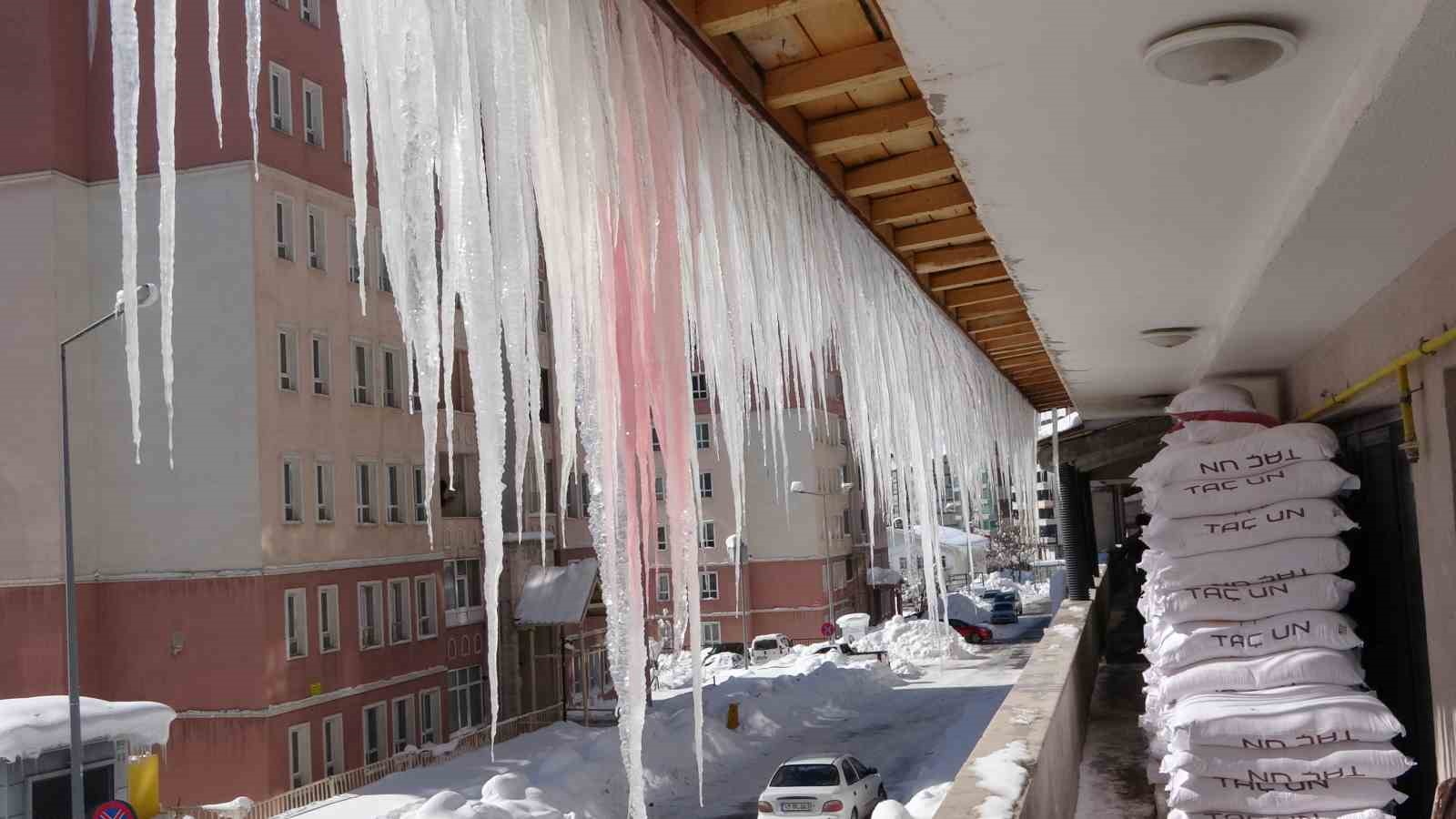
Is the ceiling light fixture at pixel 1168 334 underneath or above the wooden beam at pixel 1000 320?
underneath

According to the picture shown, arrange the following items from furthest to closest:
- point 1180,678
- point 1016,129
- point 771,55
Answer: point 1180,678, point 1016,129, point 771,55

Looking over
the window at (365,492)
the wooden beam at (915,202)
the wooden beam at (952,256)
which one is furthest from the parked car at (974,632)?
the wooden beam at (915,202)

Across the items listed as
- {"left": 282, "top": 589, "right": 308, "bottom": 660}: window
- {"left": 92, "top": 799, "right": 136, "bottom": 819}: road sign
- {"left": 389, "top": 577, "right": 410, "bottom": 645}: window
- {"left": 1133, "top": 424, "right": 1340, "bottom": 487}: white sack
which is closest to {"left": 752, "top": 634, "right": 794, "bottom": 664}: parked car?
{"left": 389, "top": 577, "right": 410, "bottom": 645}: window

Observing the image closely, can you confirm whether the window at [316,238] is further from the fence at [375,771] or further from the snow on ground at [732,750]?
the snow on ground at [732,750]

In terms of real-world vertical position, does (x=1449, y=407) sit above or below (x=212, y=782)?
above

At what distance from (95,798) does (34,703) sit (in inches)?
49.3

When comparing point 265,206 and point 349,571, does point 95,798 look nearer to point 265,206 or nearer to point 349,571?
point 349,571

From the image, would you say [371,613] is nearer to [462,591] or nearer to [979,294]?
[462,591]

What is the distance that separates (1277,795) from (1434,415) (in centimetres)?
170

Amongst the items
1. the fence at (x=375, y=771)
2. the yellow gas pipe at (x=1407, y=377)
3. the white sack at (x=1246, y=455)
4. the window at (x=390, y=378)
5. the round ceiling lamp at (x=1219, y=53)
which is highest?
the window at (x=390, y=378)

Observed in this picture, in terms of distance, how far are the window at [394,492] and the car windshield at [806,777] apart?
351 inches


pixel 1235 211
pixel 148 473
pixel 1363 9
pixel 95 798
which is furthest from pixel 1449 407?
pixel 148 473

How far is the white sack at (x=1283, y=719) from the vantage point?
4488 mm

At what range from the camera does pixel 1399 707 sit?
5285 millimetres
